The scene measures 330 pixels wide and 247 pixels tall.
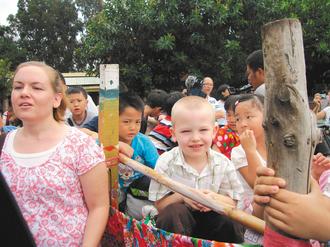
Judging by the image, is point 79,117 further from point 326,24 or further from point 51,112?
point 326,24

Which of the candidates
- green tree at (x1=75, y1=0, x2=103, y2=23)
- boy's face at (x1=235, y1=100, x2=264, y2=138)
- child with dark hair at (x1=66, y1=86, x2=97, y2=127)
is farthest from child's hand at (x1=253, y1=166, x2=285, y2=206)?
green tree at (x1=75, y1=0, x2=103, y2=23)

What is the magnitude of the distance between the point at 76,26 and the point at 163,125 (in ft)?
96.2

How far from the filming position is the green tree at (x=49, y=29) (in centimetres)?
2984

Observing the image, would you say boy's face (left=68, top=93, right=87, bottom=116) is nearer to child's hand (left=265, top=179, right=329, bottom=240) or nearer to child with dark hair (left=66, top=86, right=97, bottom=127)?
child with dark hair (left=66, top=86, right=97, bottom=127)

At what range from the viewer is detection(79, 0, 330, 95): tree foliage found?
29.7ft

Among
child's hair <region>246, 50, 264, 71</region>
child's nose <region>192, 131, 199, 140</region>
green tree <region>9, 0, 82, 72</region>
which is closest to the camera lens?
child's nose <region>192, 131, 199, 140</region>

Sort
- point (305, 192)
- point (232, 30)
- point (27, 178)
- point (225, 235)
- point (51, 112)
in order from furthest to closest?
1. point (232, 30)
2. point (225, 235)
3. point (51, 112)
4. point (27, 178)
5. point (305, 192)

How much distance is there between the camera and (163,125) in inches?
151

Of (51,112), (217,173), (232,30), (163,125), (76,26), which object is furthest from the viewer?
(76,26)

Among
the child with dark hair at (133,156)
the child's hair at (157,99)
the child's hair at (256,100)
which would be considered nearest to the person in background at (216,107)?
the child's hair at (157,99)

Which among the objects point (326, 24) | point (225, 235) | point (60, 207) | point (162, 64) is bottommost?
point (225, 235)

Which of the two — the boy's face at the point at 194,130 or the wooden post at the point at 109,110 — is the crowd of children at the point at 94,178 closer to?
the boy's face at the point at 194,130

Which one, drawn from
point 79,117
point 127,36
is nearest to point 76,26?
point 127,36

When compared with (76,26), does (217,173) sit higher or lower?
lower
